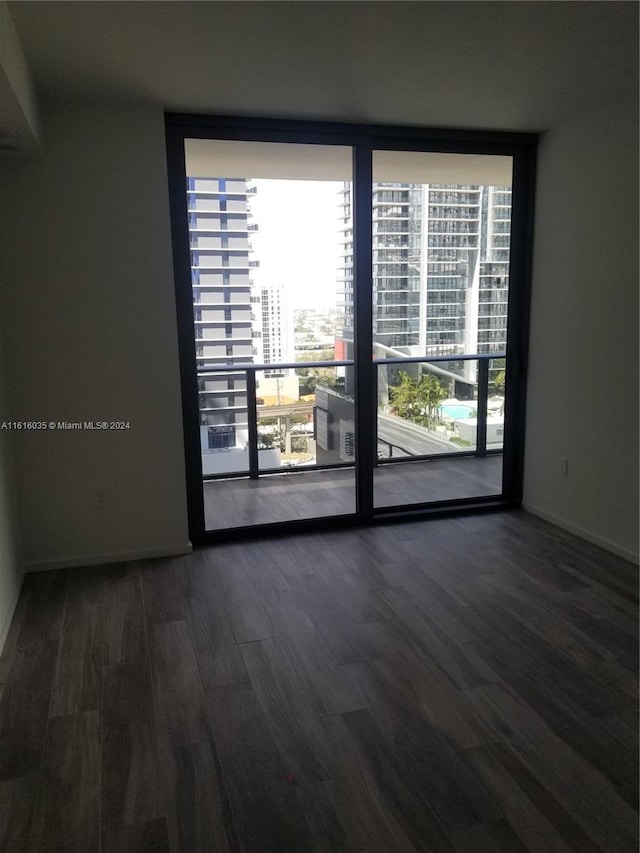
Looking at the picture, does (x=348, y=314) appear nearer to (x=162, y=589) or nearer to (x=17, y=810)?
(x=162, y=589)

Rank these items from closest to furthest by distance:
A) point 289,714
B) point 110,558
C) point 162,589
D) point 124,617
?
point 289,714
point 124,617
point 162,589
point 110,558

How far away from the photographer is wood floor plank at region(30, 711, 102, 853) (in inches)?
68.0

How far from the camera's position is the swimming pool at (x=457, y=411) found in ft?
15.2

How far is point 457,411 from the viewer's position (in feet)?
15.3

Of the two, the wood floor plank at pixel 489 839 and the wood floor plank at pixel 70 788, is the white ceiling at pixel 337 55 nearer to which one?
the wood floor plank at pixel 70 788

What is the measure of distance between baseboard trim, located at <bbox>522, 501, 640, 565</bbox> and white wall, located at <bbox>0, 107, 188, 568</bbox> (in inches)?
93.2

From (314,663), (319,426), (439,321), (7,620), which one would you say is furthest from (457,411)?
(7,620)

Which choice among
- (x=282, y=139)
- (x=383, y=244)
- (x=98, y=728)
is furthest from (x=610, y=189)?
(x=98, y=728)

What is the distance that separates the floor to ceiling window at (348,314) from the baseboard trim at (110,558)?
0.20m

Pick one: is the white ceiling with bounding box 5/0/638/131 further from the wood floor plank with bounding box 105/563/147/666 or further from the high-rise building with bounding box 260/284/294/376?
the wood floor plank with bounding box 105/563/147/666

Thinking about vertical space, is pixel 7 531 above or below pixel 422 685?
above

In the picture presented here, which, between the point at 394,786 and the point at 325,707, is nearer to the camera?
the point at 394,786

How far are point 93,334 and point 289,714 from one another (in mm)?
2238

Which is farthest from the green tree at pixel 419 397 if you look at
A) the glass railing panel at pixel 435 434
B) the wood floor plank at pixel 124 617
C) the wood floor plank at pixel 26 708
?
the wood floor plank at pixel 26 708
